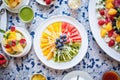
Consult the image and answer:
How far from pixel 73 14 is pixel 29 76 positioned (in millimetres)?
389

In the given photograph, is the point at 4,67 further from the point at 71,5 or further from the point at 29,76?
the point at 71,5

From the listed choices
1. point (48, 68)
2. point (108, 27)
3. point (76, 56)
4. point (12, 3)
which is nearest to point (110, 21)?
point (108, 27)

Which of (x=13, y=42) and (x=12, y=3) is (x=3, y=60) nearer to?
(x=13, y=42)

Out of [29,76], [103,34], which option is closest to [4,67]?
[29,76]

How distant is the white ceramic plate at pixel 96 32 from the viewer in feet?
5.29

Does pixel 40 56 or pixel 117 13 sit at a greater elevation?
pixel 117 13

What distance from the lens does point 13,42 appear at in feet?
5.35

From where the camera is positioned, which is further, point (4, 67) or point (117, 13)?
point (4, 67)

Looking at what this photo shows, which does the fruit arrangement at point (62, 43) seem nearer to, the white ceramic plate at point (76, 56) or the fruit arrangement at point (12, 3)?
the white ceramic plate at point (76, 56)

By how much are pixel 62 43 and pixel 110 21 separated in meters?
0.26

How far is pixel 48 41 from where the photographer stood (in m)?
1.66

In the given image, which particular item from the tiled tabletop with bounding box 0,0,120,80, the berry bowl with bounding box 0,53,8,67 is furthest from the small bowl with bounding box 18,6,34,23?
the berry bowl with bounding box 0,53,8,67

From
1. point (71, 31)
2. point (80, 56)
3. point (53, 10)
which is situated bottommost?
point (80, 56)

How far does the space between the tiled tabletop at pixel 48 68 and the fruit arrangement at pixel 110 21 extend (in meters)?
0.07
